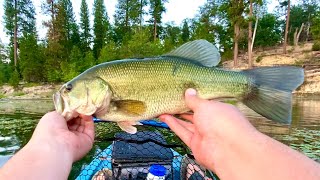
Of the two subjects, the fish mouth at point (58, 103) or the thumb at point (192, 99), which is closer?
the thumb at point (192, 99)

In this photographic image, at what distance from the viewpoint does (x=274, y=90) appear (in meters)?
2.65

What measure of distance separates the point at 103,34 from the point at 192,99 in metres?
54.1

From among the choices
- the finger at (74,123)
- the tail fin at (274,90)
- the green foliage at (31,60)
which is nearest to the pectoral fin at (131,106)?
the finger at (74,123)

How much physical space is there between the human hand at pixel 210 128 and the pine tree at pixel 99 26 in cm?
5328

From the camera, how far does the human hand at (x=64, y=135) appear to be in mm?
2148

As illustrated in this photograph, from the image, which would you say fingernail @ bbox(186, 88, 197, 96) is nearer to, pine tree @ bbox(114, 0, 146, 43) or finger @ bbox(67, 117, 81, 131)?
finger @ bbox(67, 117, 81, 131)

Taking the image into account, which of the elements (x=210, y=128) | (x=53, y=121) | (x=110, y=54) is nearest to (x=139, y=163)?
(x=53, y=121)

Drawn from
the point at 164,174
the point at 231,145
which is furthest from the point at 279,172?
the point at 164,174

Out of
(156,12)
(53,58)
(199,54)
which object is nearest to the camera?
(199,54)

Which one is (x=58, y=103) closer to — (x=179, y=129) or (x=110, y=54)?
(x=179, y=129)

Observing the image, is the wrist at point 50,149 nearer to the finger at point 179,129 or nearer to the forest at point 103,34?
the finger at point 179,129

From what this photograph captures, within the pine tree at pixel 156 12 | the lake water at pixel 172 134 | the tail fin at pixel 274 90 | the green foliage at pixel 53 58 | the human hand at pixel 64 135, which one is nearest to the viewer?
the human hand at pixel 64 135

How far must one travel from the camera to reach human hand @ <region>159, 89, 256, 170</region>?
7.05ft

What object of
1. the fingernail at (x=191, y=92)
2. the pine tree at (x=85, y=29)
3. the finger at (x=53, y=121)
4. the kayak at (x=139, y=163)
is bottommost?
the kayak at (x=139, y=163)
